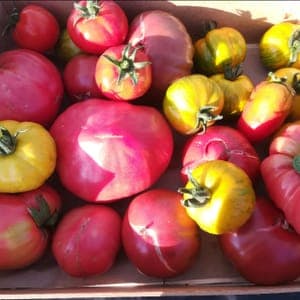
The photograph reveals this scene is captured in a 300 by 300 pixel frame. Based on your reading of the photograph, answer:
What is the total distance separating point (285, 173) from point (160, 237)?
210 mm

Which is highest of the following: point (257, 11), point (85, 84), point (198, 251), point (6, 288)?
point (257, 11)

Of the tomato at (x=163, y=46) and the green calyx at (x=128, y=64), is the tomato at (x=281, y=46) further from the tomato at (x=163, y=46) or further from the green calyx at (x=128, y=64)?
the green calyx at (x=128, y=64)

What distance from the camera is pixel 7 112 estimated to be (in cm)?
75

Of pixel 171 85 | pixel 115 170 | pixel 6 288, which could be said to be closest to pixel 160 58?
pixel 171 85

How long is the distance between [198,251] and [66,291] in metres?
0.21

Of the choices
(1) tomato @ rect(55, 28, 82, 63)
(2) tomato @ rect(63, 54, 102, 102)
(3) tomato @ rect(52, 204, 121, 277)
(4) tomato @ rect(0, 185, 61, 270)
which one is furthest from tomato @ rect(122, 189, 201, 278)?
(1) tomato @ rect(55, 28, 82, 63)

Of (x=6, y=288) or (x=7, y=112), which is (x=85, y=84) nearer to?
(x=7, y=112)

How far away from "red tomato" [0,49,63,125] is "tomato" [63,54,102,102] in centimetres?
2

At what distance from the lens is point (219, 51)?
2.70 ft

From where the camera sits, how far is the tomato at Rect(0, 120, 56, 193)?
2.15ft

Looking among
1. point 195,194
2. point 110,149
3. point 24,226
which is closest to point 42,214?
point 24,226

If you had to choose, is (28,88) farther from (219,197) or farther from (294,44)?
(294,44)

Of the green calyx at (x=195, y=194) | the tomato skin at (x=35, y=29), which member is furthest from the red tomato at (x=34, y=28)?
the green calyx at (x=195, y=194)

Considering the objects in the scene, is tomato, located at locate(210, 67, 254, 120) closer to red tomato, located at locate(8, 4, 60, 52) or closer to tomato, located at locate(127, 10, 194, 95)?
tomato, located at locate(127, 10, 194, 95)
